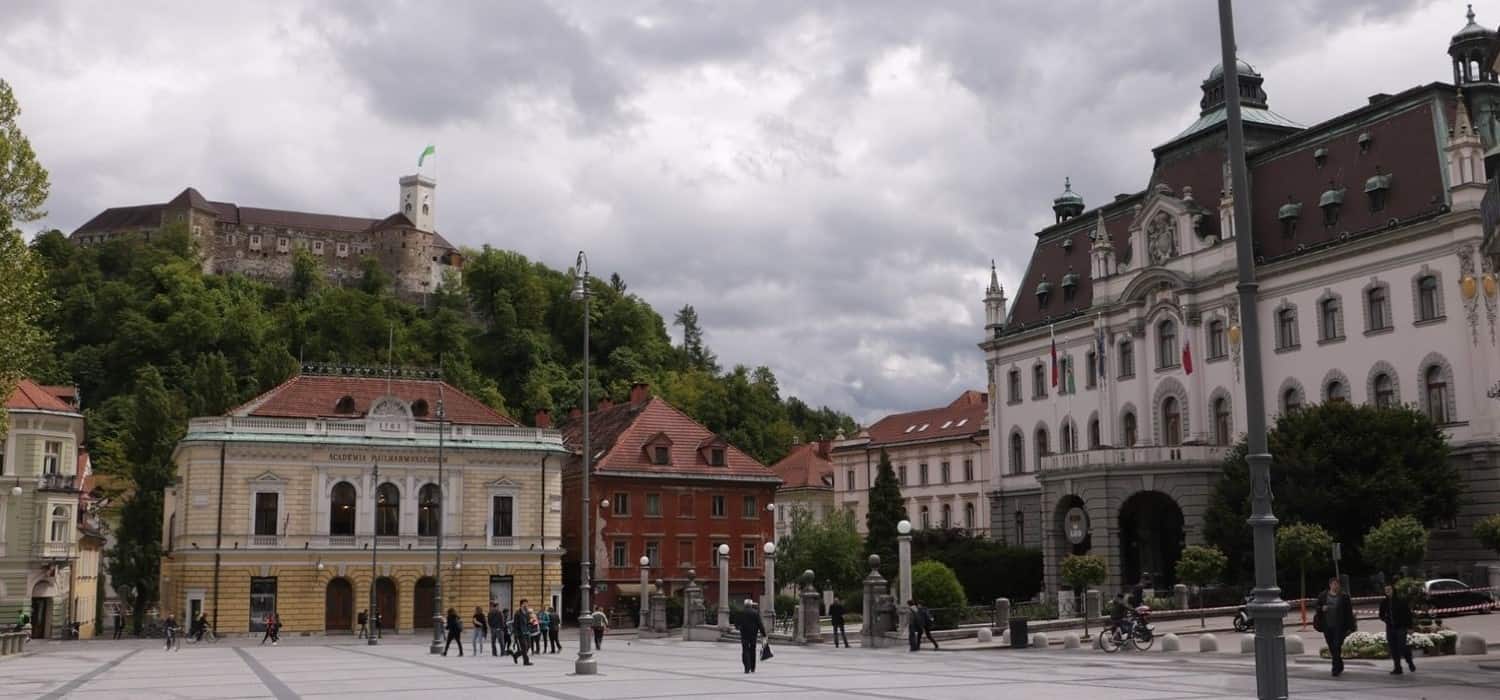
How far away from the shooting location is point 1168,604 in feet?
152

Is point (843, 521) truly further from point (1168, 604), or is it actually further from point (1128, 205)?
point (1168, 604)

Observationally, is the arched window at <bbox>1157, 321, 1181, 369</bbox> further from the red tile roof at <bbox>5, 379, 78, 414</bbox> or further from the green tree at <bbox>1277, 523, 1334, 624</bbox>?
the red tile roof at <bbox>5, 379, 78, 414</bbox>

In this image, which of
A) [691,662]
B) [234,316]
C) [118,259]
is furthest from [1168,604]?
[118,259]

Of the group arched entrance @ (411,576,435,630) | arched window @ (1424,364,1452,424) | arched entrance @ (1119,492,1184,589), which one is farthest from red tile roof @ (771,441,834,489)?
arched window @ (1424,364,1452,424)

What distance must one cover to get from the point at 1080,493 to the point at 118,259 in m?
121

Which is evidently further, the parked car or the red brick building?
the red brick building

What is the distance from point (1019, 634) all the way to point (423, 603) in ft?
105

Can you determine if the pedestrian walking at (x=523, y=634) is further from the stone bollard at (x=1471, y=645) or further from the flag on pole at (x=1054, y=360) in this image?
the flag on pole at (x=1054, y=360)

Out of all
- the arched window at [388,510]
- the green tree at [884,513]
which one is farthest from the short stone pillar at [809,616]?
the green tree at [884,513]

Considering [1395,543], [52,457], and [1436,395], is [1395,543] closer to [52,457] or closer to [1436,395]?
[1436,395]

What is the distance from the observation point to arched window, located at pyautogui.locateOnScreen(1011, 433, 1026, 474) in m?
72.2

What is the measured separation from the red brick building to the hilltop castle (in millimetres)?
108499

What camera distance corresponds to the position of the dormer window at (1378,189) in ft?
169

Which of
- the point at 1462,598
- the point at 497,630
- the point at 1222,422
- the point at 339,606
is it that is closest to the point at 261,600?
the point at 339,606
